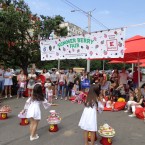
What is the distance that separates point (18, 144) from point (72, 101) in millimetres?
6923

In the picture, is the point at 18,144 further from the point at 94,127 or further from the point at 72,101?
the point at 72,101

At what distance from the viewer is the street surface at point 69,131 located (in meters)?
6.24

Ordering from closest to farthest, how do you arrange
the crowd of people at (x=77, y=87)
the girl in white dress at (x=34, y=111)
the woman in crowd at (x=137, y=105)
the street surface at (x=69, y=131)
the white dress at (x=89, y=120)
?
1. the white dress at (x=89, y=120)
2. the street surface at (x=69, y=131)
3. the girl in white dress at (x=34, y=111)
4. the woman in crowd at (x=137, y=105)
5. the crowd of people at (x=77, y=87)

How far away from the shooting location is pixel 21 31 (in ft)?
49.9

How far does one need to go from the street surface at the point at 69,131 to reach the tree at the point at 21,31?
6286 mm

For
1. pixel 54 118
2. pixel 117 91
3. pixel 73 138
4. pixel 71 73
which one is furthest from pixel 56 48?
pixel 73 138

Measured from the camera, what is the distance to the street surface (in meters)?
6.24

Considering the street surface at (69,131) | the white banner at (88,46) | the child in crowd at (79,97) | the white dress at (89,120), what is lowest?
the street surface at (69,131)

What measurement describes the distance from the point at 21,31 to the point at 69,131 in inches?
381

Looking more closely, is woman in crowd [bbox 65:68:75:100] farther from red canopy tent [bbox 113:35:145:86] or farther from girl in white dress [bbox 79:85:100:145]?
girl in white dress [bbox 79:85:100:145]

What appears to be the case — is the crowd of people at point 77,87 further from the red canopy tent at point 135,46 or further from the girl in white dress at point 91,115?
the girl in white dress at point 91,115

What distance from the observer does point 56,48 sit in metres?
11.3

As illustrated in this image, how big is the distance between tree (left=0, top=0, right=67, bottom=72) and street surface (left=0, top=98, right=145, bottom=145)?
6286mm

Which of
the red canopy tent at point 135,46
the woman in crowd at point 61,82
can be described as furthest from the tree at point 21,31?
the red canopy tent at point 135,46
